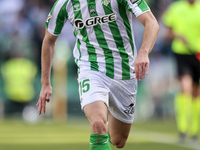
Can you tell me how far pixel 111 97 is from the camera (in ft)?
14.4

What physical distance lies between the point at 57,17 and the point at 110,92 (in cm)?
93

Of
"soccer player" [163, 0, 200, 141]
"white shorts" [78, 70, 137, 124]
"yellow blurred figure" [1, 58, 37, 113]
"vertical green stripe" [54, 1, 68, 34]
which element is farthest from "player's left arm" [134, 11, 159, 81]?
"yellow blurred figure" [1, 58, 37, 113]

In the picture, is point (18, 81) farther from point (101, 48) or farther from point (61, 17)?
point (101, 48)

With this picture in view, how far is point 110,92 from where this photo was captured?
4320 mm

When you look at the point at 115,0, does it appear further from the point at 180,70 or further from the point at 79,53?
the point at 180,70

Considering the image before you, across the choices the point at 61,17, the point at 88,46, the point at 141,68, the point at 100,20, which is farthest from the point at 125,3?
the point at 141,68

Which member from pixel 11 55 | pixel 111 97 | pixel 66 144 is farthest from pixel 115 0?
pixel 11 55

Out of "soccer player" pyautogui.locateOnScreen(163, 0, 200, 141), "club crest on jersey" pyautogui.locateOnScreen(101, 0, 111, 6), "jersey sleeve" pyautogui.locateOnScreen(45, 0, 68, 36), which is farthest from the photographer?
"soccer player" pyautogui.locateOnScreen(163, 0, 200, 141)

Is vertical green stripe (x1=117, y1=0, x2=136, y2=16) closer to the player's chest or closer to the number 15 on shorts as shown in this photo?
the player's chest

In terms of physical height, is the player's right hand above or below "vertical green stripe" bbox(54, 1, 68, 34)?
below

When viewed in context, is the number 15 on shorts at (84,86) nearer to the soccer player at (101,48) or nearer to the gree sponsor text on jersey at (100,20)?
the soccer player at (101,48)

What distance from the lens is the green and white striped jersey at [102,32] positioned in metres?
4.28

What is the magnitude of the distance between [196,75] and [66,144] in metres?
2.93

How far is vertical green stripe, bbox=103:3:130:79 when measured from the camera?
168 inches
